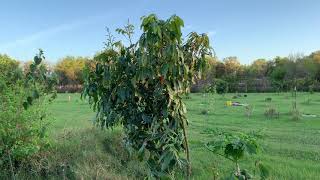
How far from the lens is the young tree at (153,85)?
11.0 ft

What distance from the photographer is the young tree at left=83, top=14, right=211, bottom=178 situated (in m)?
3.37

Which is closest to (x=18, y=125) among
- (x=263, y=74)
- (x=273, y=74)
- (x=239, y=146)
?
(x=239, y=146)

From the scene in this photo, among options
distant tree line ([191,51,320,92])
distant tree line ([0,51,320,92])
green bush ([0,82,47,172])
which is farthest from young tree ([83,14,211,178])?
distant tree line ([191,51,320,92])

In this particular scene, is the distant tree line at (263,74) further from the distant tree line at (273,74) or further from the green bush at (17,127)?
the green bush at (17,127)

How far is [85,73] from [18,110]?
3020mm

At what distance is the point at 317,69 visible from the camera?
58688mm

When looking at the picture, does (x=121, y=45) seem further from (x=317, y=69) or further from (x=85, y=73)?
(x=317, y=69)

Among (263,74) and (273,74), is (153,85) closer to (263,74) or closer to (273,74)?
(273,74)

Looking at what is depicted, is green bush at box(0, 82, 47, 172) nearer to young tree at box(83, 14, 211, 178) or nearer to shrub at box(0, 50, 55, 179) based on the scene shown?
shrub at box(0, 50, 55, 179)

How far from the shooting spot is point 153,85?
3.72 metres

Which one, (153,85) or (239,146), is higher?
(153,85)

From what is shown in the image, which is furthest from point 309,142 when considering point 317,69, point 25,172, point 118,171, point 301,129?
point 317,69

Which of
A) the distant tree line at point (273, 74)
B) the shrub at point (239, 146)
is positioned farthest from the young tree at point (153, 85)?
the distant tree line at point (273, 74)

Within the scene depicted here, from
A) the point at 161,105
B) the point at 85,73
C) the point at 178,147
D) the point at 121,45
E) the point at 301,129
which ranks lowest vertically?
the point at 301,129
